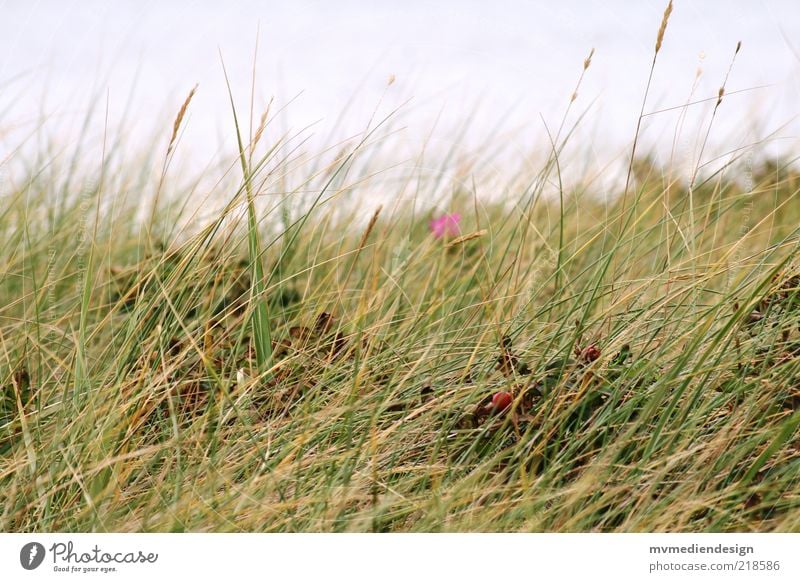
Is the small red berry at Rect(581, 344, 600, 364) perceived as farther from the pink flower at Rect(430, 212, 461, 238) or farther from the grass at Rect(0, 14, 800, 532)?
the pink flower at Rect(430, 212, 461, 238)

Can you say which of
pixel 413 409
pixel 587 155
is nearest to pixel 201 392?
pixel 413 409

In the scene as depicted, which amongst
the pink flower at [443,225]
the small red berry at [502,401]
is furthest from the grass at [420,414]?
the pink flower at [443,225]

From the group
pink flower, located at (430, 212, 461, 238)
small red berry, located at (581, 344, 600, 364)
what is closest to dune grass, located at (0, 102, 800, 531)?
small red berry, located at (581, 344, 600, 364)

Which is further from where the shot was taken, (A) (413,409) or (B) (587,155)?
(B) (587,155)

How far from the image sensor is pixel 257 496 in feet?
4.98

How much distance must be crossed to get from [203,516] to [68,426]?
1.13ft

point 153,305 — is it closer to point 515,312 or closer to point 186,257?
point 186,257
